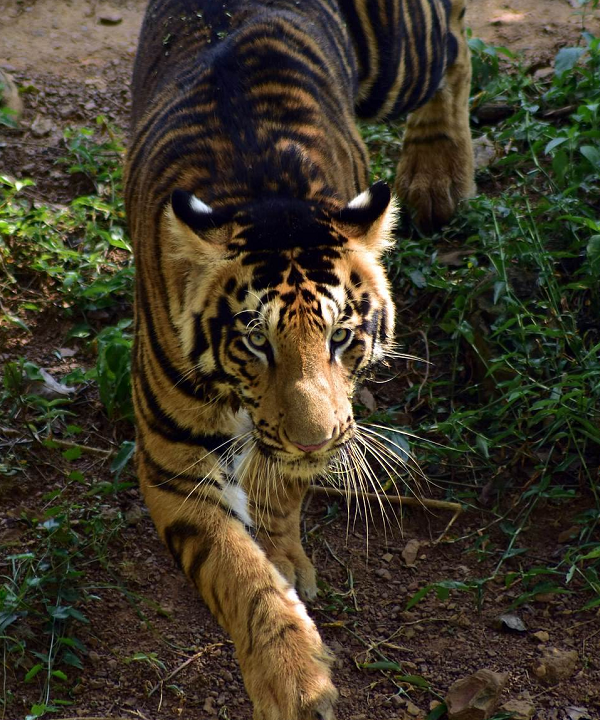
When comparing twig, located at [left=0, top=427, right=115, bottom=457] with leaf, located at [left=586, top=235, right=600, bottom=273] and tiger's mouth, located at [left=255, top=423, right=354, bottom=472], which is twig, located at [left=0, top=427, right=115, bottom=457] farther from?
leaf, located at [left=586, top=235, right=600, bottom=273]

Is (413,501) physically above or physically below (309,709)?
below

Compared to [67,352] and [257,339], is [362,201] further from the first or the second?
[67,352]

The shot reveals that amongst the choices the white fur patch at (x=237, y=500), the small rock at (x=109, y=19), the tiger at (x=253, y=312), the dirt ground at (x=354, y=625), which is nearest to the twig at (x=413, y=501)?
the dirt ground at (x=354, y=625)

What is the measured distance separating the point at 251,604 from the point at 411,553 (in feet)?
3.08

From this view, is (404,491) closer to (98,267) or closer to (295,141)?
(295,141)

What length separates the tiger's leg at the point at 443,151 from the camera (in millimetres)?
4672

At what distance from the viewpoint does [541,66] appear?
551cm

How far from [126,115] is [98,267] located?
1427mm

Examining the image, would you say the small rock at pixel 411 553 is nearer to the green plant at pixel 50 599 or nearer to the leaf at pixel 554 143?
the green plant at pixel 50 599

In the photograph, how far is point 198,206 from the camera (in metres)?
2.60

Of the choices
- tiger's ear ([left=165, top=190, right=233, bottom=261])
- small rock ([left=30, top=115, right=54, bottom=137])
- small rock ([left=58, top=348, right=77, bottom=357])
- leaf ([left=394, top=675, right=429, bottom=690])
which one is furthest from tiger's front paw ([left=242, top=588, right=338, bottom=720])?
small rock ([left=30, top=115, right=54, bottom=137])

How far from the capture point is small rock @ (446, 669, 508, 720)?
2.78 meters

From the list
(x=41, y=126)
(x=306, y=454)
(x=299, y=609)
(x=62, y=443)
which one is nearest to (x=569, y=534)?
(x=299, y=609)

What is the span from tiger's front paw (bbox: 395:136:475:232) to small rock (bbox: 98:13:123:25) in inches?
91.0
